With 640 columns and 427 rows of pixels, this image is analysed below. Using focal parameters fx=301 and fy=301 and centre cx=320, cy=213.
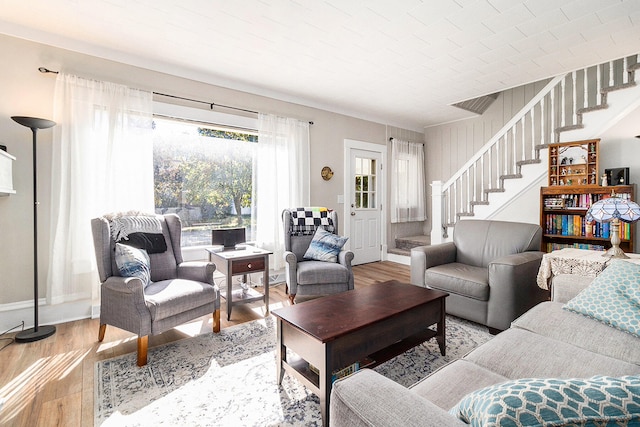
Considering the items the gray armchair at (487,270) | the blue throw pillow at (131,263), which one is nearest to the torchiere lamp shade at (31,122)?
the blue throw pillow at (131,263)

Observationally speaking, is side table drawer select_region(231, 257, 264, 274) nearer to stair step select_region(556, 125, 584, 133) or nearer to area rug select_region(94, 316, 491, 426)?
area rug select_region(94, 316, 491, 426)

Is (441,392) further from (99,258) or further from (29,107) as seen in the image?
(29,107)

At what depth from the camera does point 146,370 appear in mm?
2004

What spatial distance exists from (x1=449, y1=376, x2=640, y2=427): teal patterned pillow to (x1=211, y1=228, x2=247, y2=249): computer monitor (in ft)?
9.66

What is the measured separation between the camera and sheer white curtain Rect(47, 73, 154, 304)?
276 cm

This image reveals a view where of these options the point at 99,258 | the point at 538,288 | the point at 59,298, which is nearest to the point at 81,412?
the point at 99,258

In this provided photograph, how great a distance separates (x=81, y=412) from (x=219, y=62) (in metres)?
3.12

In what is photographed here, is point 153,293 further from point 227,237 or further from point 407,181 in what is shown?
point 407,181

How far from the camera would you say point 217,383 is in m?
1.86

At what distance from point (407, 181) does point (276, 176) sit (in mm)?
2916

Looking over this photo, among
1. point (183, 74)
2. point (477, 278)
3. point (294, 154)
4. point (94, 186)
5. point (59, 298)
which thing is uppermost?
point (183, 74)

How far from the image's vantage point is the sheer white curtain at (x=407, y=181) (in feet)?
18.3

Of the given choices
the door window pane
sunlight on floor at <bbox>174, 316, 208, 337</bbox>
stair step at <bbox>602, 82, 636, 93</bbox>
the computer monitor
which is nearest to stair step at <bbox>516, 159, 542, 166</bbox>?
stair step at <bbox>602, 82, 636, 93</bbox>

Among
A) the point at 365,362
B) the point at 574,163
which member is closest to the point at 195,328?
the point at 365,362
